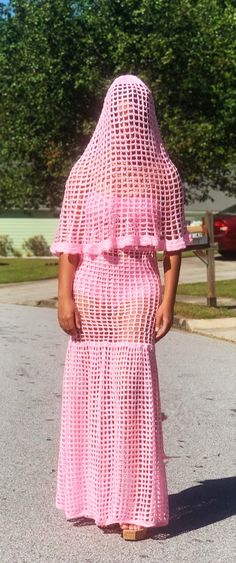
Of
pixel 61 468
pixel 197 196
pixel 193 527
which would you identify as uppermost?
pixel 61 468

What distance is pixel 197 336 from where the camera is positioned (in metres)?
12.6

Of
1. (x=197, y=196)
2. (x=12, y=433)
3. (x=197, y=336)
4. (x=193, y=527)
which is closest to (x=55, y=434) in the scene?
(x=12, y=433)

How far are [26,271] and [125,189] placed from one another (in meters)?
20.0

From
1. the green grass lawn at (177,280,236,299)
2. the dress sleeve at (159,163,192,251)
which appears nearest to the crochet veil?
the dress sleeve at (159,163,192,251)

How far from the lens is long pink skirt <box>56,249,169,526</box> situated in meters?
4.46

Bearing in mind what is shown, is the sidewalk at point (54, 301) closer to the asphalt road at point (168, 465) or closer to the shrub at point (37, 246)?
the asphalt road at point (168, 465)

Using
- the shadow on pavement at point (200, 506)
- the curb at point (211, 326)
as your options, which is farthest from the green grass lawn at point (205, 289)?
the shadow on pavement at point (200, 506)

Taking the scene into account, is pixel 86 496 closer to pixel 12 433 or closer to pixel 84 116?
pixel 12 433

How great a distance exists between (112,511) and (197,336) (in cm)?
821

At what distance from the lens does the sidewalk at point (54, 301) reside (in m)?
12.7

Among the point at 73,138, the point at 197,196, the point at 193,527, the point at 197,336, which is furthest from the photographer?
the point at 197,196

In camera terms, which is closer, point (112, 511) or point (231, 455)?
point (112, 511)

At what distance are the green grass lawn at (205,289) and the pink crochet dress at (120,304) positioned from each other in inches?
468

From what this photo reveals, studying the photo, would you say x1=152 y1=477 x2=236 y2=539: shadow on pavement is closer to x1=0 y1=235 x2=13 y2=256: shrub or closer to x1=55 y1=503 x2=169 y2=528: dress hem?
x1=55 y1=503 x2=169 y2=528: dress hem
